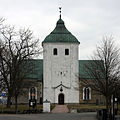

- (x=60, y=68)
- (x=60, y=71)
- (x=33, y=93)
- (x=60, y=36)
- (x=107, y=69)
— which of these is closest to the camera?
(x=107, y=69)

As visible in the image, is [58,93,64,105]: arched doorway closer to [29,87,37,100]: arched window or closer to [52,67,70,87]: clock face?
[52,67,70,87]: clock face

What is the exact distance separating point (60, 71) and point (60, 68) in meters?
0.59

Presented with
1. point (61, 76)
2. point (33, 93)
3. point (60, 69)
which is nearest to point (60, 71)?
point (60, 69)

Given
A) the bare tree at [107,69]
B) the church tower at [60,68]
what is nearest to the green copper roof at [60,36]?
the church tower at [60,68]

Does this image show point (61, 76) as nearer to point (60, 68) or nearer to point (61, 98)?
point (60, 68)

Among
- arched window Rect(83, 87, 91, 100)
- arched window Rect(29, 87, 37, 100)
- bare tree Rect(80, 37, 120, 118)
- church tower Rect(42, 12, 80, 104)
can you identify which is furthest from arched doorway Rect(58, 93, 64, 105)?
bare tree Rect(80, 37, 120, 118)

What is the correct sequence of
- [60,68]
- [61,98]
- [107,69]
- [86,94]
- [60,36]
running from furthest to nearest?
[86,94], [60,36], [61,98], [60,68], [107,69]

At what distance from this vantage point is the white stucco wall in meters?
66.4

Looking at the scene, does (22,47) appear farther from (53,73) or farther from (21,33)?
(53,73)

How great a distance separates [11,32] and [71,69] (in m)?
22.8

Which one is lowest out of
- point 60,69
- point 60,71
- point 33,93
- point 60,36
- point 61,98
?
point 61,98

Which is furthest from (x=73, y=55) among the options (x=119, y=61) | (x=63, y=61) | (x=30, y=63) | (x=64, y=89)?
(x=119, y=61)

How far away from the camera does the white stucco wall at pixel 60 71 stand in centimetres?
6638

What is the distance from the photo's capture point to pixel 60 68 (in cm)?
6669
